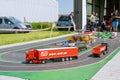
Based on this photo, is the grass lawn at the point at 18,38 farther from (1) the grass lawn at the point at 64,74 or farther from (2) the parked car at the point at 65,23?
(1) the grass lawn at the point at 64,74

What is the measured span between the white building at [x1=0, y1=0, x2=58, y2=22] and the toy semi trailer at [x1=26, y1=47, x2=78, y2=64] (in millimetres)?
26427

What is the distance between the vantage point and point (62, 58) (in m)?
13.5

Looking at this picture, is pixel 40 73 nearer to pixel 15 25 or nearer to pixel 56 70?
pixel 56 70

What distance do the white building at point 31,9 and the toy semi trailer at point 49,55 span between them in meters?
26.4

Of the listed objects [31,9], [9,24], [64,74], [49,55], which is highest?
[31,9]

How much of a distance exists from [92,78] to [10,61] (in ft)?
15.2

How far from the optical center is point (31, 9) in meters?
47.8

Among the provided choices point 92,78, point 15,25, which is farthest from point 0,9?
point 92,78

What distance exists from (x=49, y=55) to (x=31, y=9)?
3519 centimetres

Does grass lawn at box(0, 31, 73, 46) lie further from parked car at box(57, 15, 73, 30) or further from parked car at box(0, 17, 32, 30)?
parked car at box(57, 15, 73, 30)

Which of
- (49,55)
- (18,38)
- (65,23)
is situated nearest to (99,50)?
(49,55)

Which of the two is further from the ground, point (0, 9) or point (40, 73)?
point (0, 9)

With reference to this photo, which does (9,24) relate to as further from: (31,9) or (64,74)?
(64,74)

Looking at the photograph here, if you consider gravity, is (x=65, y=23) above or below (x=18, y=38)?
above
